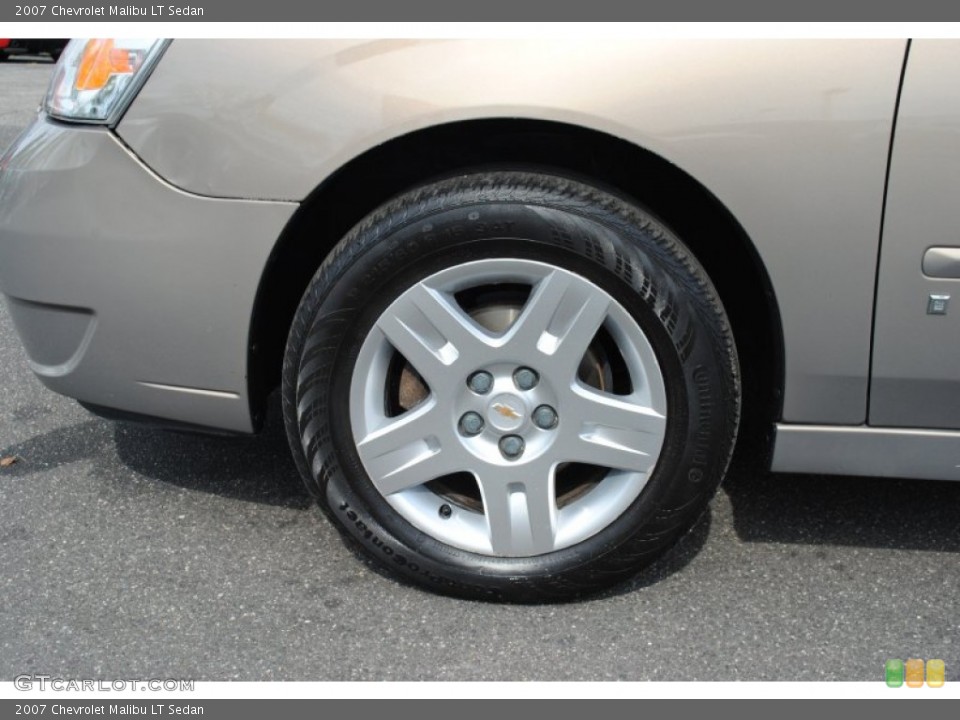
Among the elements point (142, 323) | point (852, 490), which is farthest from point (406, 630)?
point (852, 490)

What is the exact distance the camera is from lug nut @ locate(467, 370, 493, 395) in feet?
6.97

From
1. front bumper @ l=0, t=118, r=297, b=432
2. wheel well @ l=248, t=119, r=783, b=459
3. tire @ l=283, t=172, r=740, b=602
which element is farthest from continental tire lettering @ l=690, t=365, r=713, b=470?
front bumper @ l=0, t=118, r=297, b=432

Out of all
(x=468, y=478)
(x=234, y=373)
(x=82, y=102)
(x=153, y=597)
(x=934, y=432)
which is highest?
(x=82, y=102)

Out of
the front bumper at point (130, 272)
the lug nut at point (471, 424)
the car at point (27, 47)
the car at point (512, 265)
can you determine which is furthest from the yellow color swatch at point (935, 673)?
the car at point (27, 47)

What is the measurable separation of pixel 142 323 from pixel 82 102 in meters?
0.49

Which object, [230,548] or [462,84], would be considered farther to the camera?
[230,548]

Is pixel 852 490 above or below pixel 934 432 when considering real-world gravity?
below

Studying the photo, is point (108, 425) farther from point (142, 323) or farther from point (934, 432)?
point (934, 432)

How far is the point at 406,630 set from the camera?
215 centimetres

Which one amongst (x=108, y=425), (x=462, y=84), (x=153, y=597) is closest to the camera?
(x=462, y=84)

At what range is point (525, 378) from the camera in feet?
6.93

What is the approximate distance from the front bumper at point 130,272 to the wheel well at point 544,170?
0.22 ft

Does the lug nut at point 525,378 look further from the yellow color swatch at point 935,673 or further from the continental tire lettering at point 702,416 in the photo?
the yellow color swatch at point 935,673

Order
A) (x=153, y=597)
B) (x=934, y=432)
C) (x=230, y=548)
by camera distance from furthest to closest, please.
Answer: (x=230, y=548) < (x=153, y=597) < (x=934, y=432)
